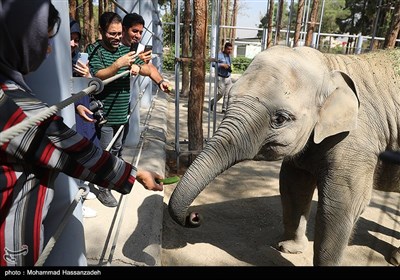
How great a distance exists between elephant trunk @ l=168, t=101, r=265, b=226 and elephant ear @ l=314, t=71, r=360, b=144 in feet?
1.66

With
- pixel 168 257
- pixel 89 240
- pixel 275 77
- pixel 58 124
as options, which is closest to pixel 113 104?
pixel 89 240

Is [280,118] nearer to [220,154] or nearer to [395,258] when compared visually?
[220,154]

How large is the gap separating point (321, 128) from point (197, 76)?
3009mm

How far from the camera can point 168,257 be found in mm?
3365

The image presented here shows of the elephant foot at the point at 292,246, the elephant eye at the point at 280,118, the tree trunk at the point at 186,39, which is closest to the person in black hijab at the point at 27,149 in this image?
the elephant eye at the point at 280,118

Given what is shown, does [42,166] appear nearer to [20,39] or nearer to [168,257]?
[20,39]

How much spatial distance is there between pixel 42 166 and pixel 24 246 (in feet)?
0.90

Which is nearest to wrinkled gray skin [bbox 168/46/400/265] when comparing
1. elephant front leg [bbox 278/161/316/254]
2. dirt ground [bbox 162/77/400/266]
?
elephant front leg [bbox 278/161/316/254]

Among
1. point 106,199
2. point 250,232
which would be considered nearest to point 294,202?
point 250,232

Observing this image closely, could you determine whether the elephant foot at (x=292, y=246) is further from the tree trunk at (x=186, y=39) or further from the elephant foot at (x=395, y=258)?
the tree trunk at (x=186, y=39)

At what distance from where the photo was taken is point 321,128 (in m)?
2.48

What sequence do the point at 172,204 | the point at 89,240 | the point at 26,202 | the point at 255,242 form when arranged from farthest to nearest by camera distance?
the point at 255,242
the point at 89,240
the point at 172,204
the point at 26,202

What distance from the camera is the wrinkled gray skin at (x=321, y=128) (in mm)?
2262

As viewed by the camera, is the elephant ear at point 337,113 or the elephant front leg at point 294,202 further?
the elephant front leg at point 294,202
